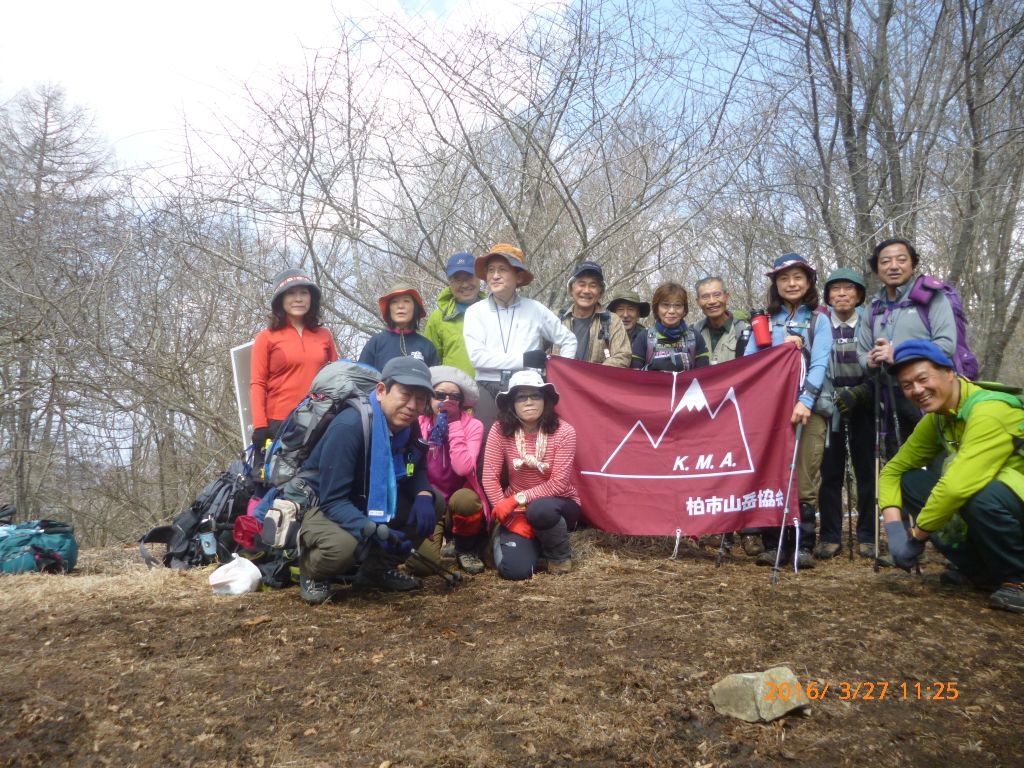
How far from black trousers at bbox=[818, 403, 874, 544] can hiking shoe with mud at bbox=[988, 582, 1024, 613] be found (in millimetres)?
1474

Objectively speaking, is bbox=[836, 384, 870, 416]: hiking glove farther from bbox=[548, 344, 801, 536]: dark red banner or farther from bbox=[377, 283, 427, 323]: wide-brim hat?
bbox=[377, 283, 427, 323]: wide-brim hat

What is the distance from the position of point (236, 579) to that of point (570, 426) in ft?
7.91

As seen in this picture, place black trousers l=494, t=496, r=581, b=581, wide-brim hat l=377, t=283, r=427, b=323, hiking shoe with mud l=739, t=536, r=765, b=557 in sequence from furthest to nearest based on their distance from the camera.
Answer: wide-brim hat l=377, t=283, r=427, b=323
hiking shoe with mud l=739, t=536, r=765, b=557
black trousers l=494, t=496, r=581, b=581

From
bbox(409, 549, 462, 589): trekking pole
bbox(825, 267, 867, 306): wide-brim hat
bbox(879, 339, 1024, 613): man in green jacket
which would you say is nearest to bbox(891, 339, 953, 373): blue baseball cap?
bbox(879, 339, 1024, 613): man in green jacket

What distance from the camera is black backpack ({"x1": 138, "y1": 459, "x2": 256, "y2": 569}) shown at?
5539 millimetres

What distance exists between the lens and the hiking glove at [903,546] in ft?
14.0

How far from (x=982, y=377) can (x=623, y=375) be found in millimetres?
5469

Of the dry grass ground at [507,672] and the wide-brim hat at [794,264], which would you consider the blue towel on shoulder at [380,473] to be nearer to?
→ the dry grass ground at [507,672]

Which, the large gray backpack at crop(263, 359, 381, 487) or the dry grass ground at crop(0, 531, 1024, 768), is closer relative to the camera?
the dry grass ground at crop(0, 531, 1024, 768)

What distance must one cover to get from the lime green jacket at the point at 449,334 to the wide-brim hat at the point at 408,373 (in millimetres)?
1720

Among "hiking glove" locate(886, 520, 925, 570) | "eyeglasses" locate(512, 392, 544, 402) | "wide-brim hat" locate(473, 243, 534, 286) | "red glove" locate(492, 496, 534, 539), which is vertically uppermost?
"wide-brim hat" locate(473, 243, 534, 286)

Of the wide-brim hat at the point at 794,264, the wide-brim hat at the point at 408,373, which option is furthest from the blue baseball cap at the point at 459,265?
the wide-brim hat at the point at 794,264

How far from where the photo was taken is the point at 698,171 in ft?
24.2

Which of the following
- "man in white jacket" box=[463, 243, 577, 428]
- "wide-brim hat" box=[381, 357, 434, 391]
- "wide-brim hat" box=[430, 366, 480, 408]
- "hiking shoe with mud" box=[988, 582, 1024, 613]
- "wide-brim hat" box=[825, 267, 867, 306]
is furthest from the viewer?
"man in white jacket" box=[463, 243, 577, 428]
